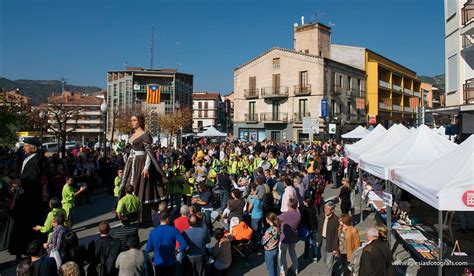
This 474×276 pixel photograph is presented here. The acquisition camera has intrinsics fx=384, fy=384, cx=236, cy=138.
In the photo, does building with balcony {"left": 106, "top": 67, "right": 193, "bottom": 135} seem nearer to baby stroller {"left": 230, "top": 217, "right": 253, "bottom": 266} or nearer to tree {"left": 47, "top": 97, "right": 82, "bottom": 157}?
tree {"left": 47, "top": 97, "right": 82, "bottom": 157}

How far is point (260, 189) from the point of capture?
31.5 ft

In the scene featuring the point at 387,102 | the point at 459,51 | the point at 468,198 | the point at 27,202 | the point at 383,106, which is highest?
the point at 387,102

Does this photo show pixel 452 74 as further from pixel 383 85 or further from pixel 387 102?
pixel 387 102

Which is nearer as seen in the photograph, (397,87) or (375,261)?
(375,261)

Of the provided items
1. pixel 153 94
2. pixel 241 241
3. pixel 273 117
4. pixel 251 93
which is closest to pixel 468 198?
pixel 241 241

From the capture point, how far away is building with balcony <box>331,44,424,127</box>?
169 feet

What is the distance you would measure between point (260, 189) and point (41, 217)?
4916 millimetres

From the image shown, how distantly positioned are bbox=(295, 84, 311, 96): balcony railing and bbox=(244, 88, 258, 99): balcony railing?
Answer: 5515 millimetres

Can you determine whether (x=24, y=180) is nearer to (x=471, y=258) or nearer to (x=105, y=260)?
(x=105, y=260)

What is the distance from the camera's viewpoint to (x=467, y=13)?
19094mm

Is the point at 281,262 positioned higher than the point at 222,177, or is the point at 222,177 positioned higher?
the point at 222,177

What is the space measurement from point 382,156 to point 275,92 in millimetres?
35856

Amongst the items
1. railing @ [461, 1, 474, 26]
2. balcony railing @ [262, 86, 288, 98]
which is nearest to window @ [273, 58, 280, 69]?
balcony railing @ [262, 86, 288, 98]

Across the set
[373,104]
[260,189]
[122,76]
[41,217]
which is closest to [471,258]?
[260,189]
